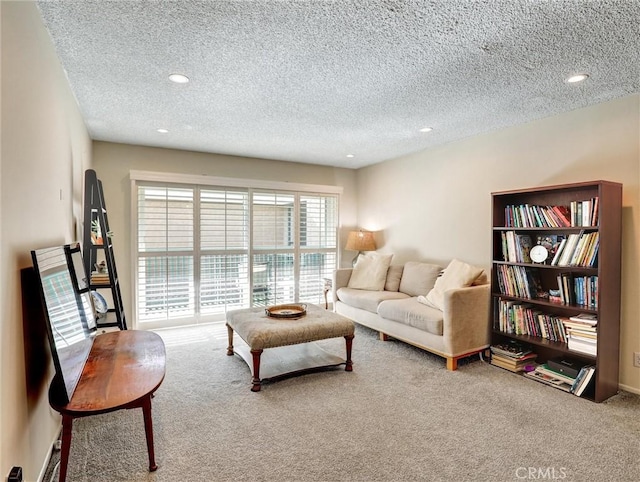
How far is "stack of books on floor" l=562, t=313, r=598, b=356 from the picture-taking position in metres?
2.69

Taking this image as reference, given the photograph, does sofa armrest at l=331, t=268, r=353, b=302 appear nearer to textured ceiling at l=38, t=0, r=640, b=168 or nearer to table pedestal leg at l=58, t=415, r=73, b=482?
textured ceiling at l=38, t=0, r=640, b=168

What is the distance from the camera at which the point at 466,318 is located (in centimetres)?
329

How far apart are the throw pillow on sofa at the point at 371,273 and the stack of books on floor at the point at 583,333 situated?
218cm

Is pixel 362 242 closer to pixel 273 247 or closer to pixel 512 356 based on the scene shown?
pixel 273 247

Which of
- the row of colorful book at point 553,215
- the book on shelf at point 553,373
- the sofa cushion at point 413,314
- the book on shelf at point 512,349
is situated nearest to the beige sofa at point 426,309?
the sofa cushion at point 413,314

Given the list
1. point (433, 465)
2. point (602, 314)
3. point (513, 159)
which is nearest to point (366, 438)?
point (433, 465)

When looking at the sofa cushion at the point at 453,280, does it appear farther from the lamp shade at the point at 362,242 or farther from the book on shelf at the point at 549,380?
the lamp shade at the point at 362,242

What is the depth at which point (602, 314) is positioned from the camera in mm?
2654

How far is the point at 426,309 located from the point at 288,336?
152 centimetres

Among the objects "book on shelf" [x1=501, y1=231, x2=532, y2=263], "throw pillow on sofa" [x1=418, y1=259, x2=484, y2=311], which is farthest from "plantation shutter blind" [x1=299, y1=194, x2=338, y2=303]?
"book on shelf" [x1=501, y1=231, x2=532, y2=263]

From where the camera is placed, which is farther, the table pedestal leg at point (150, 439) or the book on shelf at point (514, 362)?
the book on shelf at point (514, 362)

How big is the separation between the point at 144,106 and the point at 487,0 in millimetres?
2762

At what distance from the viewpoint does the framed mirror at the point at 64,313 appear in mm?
1561

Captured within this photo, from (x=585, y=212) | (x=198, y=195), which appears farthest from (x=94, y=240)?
(x=585, y=212)
